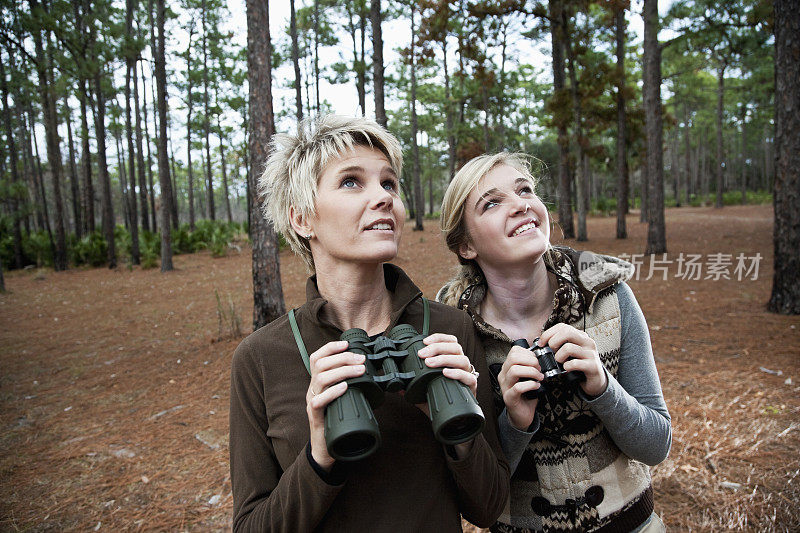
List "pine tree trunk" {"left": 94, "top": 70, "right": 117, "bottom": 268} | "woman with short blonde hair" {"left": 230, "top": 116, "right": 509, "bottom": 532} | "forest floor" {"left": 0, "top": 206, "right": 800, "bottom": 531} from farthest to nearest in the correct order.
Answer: "pine tree trunk" {"left": 94, "top": 70, "right": 117, "bottom": 268}, "forest floor" {"left": 0, "top": 206, "right": 800, "bottom": 531}, "woman with short blonde hair" {"left": 230, "top": 116, "right": 509, "bottom": 532}

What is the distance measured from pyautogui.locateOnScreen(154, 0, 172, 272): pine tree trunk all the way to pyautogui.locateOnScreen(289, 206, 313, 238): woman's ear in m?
15.1

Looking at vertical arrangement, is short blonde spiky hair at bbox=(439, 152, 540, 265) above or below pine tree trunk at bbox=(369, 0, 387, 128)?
below

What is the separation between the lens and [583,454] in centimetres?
158

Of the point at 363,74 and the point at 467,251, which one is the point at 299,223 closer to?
the point at 467,251

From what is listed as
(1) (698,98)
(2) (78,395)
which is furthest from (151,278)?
(1) (698,98)

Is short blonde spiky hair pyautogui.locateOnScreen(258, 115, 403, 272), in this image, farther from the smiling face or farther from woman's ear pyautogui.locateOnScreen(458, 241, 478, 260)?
woman's ear pyautogui.locateOnScreen(458, 241, 478, 260)

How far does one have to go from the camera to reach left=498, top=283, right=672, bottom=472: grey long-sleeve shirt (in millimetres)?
1440

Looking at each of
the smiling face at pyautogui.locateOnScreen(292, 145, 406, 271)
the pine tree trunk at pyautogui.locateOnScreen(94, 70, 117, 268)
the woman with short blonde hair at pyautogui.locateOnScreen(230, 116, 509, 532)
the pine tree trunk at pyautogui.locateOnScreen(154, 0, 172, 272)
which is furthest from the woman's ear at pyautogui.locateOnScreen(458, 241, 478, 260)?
the pine tree trunk at pyautogui.locateOnScreen(94, 70, 117, 268)

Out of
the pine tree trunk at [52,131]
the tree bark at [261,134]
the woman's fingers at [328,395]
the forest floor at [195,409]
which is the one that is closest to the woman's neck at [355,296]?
the woman's fingers at [328,395]

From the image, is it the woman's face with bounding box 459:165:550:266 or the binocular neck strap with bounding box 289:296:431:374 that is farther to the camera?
the woman's face with bounding box 459:165:550:266

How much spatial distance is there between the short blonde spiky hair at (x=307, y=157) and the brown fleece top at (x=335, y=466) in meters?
0.37

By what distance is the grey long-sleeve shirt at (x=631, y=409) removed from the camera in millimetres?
1440

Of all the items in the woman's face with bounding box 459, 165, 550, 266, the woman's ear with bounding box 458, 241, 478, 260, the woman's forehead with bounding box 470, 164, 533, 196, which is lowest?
the woman's ear with bounding box 458, 241, 478, 260

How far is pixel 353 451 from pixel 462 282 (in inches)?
39.7
